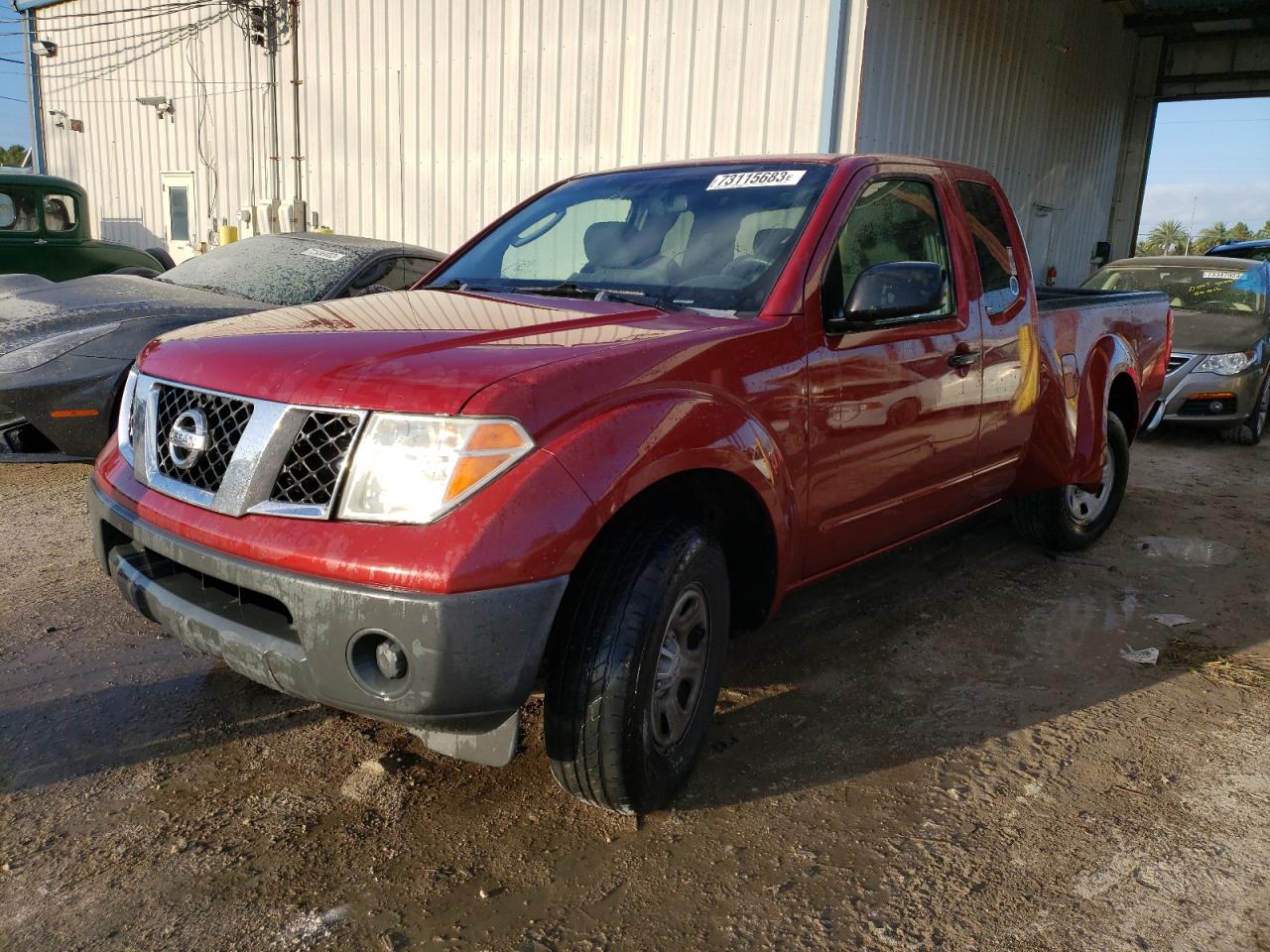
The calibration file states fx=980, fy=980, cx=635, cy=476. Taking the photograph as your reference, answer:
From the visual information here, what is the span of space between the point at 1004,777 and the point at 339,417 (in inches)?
83.7

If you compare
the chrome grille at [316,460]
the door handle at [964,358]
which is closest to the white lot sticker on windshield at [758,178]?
the door handle at [964,358]

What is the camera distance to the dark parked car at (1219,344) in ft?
26.8

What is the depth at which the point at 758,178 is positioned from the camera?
10.9 ft

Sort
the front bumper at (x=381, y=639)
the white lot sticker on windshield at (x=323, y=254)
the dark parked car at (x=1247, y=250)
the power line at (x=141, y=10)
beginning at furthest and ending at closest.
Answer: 1. the power line at (x=141, y=10)
2. the dark parked car at (x=1247, y=250)
3. the white lot sticker on windshield at (x=323, y=254)
4. the front bumper at (x=381, y=639)

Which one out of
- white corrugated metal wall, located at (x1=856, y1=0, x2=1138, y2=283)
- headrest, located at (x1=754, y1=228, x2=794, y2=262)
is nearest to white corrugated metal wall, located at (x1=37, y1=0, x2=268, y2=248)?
white corrugated metal wall, located at (x1=856, y1=0, x2=1138, y2=283)

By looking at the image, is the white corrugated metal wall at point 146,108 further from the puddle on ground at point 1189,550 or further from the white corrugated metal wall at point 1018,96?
the puddle on ground at point 1189,550

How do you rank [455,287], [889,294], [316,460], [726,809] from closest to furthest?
1. [316,460]
2. [726,809]
3. [889,294]
4. [455,287]

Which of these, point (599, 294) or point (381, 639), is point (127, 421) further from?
point (599, 294)

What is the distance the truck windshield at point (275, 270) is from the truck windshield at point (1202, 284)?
257 inches

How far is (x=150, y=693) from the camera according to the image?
A: 3.18 meters

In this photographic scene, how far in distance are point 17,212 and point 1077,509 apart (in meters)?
9.56

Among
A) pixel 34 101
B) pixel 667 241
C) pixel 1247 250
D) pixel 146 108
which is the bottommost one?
pixel 667 241

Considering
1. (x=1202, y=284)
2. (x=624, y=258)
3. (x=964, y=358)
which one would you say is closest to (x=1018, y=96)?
(x=1202, y=284)

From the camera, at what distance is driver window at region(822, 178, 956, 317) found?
3.10 meters
